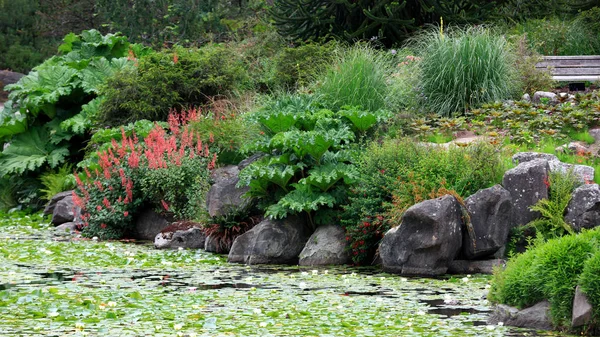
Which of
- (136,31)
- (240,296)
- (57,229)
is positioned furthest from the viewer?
(136,31)

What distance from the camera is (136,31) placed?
2781 cm

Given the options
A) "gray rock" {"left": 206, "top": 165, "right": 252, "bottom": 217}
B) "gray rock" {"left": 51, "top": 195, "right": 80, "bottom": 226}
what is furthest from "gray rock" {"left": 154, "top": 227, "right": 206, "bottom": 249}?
"gray rock" {"left": 51, "top": 195, "right": 80, "bottom": 226}

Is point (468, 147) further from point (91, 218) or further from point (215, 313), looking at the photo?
point (91, 218)

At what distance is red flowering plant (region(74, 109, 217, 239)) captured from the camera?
13570 mm

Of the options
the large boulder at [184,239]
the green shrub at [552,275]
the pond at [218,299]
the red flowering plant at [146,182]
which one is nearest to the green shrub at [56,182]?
the red flowering plant at [146,182]

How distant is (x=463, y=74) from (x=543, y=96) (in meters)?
1.46

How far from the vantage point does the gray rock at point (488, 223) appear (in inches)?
403

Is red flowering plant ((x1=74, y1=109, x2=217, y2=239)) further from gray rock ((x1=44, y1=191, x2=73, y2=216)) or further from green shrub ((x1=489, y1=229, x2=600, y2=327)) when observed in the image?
green shrub ((x1=489, y1=229, x2=600, y2=327))

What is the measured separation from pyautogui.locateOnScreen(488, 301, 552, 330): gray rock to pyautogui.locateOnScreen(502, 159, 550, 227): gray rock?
138 inches

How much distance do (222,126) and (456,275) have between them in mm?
5461

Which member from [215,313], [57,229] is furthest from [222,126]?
[215,313]

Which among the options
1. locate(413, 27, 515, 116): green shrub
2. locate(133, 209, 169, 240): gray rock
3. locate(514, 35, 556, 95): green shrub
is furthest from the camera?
locate(514, 35, 556, 95): green shrub

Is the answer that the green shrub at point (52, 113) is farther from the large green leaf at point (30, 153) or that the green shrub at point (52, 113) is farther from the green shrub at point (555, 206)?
the green shrub at point (555, 206)

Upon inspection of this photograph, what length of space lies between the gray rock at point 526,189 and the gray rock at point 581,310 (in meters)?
3.88
